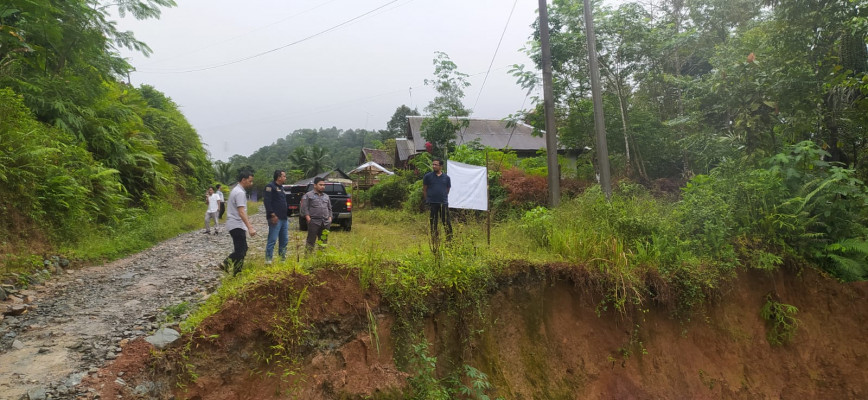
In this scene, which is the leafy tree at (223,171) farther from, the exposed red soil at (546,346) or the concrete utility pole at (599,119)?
the exposed red soil at (546,346)

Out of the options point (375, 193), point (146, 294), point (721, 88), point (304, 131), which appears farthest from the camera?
point (304, 131)

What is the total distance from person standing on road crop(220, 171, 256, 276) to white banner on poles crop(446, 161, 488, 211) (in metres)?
3.09

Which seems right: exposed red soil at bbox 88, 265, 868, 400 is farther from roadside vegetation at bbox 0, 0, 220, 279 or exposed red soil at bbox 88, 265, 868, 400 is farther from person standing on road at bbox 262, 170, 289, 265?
roadside vegetation at bbox 0, 0, 220, 279

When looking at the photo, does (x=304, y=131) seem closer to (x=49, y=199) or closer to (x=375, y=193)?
(x=375, y=193)

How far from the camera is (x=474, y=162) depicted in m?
14.0

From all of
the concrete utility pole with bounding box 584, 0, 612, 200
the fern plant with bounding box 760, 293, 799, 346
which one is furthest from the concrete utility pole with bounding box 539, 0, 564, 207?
the fern plant with bounding box 760, 293, 799, 346

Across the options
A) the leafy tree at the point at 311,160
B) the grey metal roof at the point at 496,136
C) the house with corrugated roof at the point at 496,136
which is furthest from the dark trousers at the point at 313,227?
the leafy tree at the point at 311,160

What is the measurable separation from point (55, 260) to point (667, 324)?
986 cm

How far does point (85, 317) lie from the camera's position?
4.73 m

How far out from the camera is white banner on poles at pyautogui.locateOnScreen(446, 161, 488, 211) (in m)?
7.05

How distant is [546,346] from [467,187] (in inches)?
107

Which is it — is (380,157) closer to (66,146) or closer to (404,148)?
(404,148)

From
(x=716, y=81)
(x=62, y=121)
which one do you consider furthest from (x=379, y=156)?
(x=716, y=81)

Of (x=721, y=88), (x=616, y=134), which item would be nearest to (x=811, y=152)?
(x=721, y=88)
